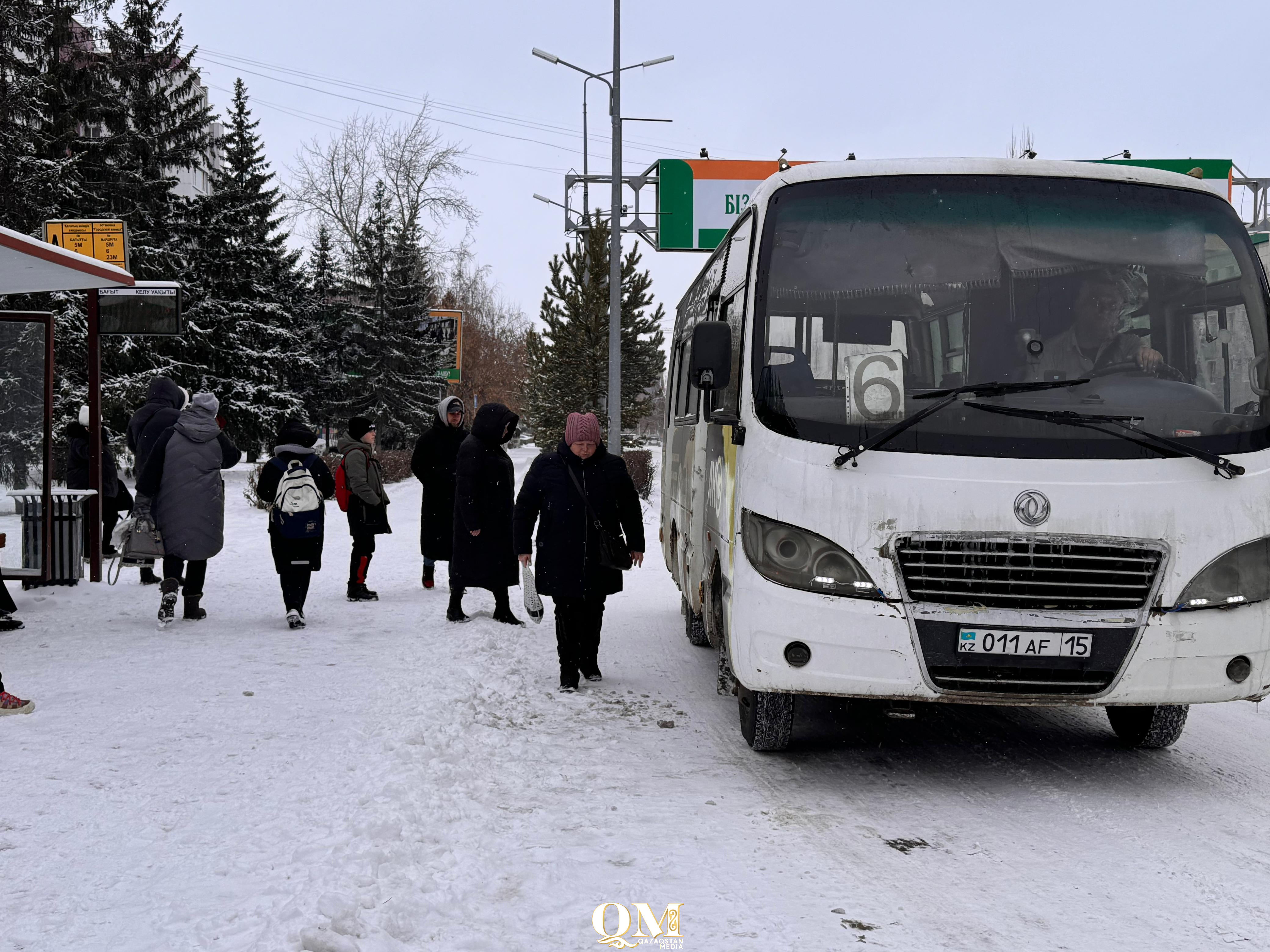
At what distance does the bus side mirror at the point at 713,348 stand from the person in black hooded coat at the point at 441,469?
5.69m

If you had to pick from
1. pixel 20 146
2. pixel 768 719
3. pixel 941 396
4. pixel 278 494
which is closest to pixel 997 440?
pixel 941 396

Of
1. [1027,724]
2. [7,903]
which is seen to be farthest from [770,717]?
[7,903]

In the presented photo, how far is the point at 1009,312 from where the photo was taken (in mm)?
4961

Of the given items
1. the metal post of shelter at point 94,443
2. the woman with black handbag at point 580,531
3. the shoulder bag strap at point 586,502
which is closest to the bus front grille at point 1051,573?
the woman with black handbag at point 580,531

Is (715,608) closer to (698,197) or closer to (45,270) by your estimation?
(45,270)

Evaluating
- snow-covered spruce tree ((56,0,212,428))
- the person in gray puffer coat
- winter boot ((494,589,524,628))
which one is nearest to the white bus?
winter boot ((494,589,524,628))

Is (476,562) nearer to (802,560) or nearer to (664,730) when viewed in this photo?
(664,730)

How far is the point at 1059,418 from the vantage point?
475 centimetres

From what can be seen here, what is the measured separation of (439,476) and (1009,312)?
6.95 m

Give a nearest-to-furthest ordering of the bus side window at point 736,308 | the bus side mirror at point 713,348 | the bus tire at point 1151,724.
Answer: the bus side mirror at point 713,348 < the bus side window at point 736,308 < the bus tire at point 1151,724

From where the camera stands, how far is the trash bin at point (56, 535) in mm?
10141

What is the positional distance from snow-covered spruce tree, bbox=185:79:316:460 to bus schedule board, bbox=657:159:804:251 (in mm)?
15416

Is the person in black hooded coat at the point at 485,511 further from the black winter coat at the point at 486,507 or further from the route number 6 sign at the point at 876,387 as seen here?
the route number 6 sign at the point at 876,387

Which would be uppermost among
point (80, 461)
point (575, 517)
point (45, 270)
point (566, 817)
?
point (45, 270)
